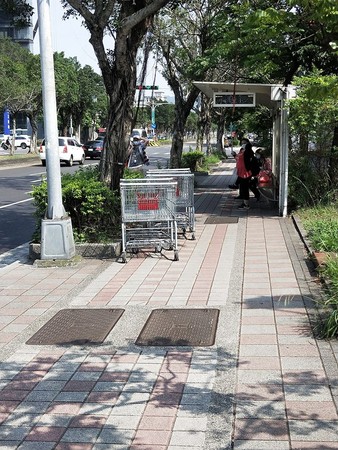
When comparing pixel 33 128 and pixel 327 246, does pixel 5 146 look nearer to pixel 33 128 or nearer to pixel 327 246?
pixel 33 128

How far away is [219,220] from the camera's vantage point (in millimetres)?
13594

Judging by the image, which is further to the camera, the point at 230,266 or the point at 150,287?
the point at 230,266

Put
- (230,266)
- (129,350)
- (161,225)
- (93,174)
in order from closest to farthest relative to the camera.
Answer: (129,350), (230,266), (161,225), (93,174)

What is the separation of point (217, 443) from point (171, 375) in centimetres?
114

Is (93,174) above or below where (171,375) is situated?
above

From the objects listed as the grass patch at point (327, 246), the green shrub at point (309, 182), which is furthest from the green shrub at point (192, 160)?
the grass patch at point (327, 246)

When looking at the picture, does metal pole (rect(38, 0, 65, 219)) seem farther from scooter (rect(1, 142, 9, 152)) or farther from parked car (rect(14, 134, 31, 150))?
parked car (rect(14, 134, 31, 150))

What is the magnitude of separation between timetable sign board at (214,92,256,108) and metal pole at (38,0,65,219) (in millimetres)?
6244

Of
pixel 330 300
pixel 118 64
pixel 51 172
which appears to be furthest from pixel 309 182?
pixel 330 300

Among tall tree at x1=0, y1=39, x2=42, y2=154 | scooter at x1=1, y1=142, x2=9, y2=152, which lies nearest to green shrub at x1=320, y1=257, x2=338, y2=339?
tall tree at x1=0, y1=39, x2=42, y2=154

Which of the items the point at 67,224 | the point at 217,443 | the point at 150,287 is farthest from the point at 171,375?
the point at 67,224

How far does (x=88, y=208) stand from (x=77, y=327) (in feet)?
12.6

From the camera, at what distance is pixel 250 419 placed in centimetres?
411

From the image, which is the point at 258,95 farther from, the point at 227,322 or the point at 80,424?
the point at 80,424
